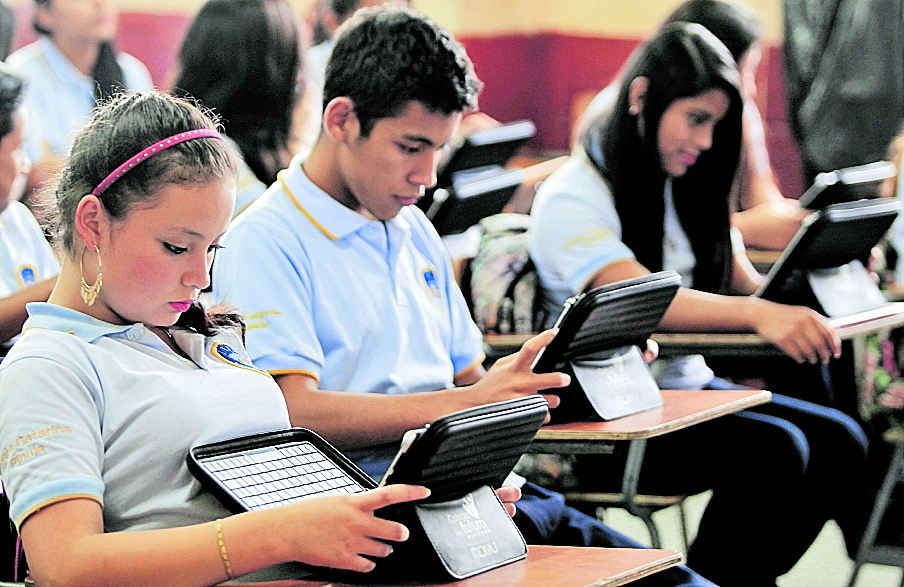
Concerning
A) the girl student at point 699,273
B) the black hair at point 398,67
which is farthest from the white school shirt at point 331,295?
the girl student at point 699,273

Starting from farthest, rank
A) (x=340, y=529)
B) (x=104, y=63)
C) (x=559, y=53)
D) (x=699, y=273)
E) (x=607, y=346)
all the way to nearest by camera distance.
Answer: (x=559, y=53) → (x=104, y=63) → (x=699, y=273) → (x=607, y=346) → (x=340, y=529)

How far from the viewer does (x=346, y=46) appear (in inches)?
69.7

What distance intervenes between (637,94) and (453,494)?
1503 mm

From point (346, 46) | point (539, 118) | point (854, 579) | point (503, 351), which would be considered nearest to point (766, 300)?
point (503, 351)

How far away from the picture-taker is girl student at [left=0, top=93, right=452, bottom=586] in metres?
1.03

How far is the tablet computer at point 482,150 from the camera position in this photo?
2938 mm

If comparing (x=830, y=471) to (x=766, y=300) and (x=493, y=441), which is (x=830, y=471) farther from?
(x=493, y=441)

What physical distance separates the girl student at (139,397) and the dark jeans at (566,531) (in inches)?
11.5

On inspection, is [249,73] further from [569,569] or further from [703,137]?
[569,569]

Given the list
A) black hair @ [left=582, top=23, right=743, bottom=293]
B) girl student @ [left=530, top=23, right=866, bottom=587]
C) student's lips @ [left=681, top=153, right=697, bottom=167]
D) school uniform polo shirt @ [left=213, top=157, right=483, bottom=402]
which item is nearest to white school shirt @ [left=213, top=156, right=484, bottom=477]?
school uniform polo shirt @ [left=213, top=157, right=483, bottom=402]

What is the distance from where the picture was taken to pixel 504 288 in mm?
2289

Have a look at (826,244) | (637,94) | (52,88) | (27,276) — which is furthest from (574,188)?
(52,88)

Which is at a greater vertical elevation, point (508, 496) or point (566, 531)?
point (508, 496)

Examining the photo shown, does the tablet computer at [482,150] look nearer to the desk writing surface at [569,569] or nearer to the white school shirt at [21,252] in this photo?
the white school shirt at [21,252]
